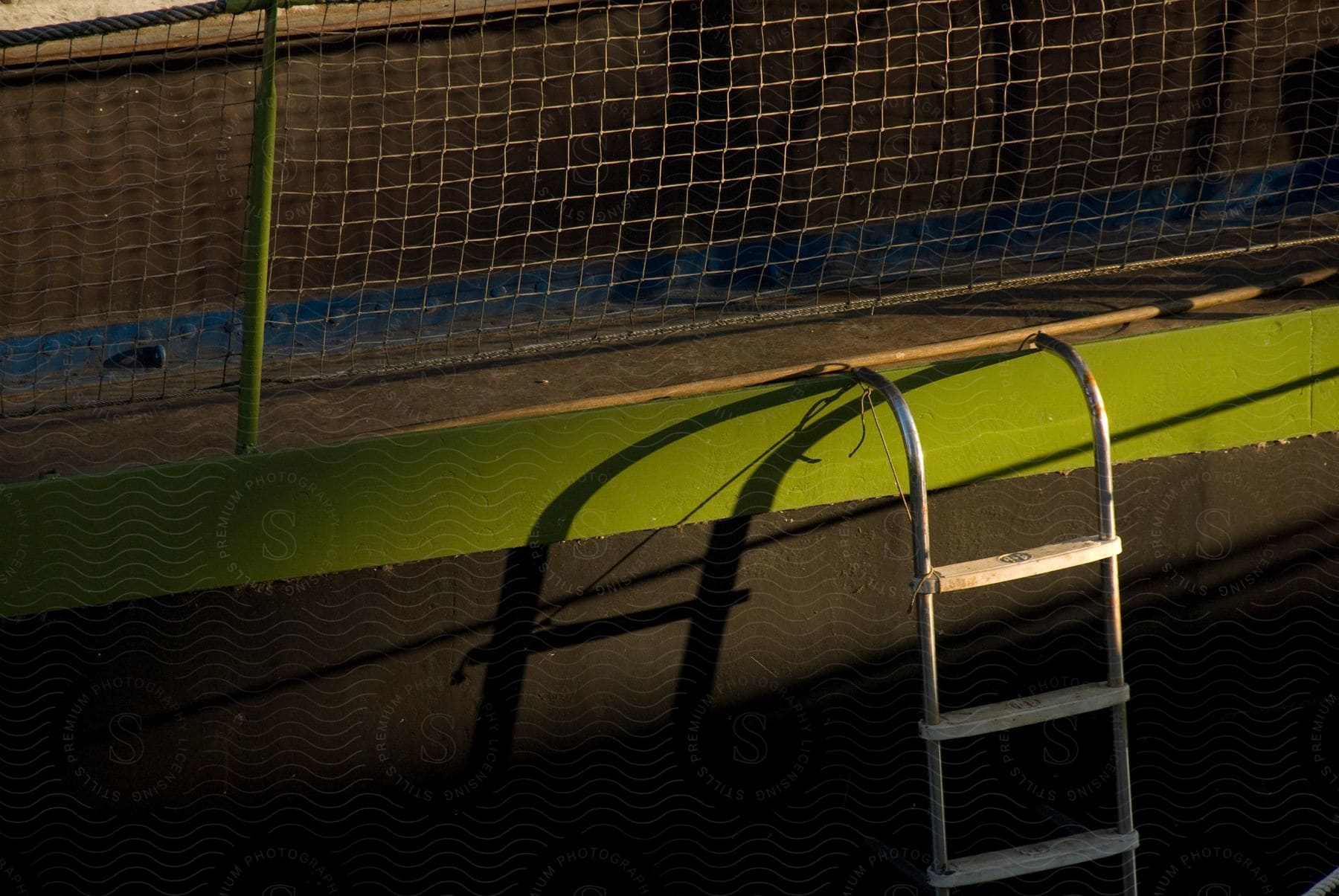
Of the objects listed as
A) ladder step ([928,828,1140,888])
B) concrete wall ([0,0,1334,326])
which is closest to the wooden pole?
concrete wall ([0,0,1334,326])

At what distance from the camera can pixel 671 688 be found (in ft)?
10.6

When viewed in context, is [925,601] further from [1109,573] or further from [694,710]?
[694,710]

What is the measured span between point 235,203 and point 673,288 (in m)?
1.34

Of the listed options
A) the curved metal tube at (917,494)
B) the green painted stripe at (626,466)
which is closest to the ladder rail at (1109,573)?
the green painted stripe at (626,466)

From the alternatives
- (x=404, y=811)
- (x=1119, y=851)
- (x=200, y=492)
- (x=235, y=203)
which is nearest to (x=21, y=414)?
(x=200, y=492)

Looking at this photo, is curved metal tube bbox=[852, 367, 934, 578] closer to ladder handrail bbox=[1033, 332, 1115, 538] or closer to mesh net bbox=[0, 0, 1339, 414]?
ladder handrail bbox=[1033, 332, 1115, 538]

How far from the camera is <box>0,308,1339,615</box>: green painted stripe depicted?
9.30 ft

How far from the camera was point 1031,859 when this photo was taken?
285 centimetres

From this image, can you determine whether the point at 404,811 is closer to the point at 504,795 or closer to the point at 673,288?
the point at 504,795

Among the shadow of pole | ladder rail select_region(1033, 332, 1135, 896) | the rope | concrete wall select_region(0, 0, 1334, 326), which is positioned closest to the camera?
the rope

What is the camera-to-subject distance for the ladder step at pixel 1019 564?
2.78 metres

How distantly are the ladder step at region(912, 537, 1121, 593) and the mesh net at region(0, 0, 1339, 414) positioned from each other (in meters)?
0.98

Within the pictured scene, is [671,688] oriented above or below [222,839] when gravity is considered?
above

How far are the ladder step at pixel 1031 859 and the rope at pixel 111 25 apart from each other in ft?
7.52
